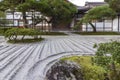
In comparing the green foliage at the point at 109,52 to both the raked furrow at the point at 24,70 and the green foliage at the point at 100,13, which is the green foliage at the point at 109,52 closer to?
the raked furrow at the point at 24,70

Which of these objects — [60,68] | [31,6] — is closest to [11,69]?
[60,68]

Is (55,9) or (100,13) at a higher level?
(55,9)

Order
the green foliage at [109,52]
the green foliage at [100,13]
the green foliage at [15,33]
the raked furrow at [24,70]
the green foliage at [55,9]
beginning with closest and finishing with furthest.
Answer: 1. the green foliage at [109,52]
2. the raked furrow at [24,70]
3. the green foliage at [15,33]
4. the green foliage at [55,9]
5. the green foliage at [100,13]

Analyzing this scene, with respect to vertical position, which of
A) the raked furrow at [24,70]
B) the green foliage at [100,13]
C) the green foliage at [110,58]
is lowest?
the raked furrow at [24,70]

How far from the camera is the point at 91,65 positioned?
4676 mm

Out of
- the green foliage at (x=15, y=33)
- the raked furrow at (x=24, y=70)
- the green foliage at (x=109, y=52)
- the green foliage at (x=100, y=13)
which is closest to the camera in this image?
the green foliage at (x=109, y=52)

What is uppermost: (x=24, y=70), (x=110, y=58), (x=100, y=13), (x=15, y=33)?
(x=100, y=13)

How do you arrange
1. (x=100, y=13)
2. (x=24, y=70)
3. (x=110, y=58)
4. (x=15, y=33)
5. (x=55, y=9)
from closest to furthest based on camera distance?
(x=110, y=58) → (x=24, y=70) → (x=15, y=33) → (x=55, y=9) → (x=100, y=13)

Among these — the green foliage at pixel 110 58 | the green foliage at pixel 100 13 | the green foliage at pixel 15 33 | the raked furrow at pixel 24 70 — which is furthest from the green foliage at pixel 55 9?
the green foliage at pixel 110 58

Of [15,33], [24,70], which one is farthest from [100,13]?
[24,70]

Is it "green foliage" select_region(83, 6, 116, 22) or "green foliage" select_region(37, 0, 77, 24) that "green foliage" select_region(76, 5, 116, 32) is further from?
"green foliage" select_region(37, 0, 77, 24)

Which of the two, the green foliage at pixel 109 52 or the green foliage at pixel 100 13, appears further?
the green foliage at pixel 100 13

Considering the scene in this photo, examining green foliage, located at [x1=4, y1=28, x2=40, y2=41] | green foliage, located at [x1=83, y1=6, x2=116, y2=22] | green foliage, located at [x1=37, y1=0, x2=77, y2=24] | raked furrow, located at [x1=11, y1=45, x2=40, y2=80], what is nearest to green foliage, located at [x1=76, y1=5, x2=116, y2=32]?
green foliage, located at [x1=83, y1=6, x2=116, y2=22]

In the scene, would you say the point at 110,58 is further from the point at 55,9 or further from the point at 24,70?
the point at 55,9
